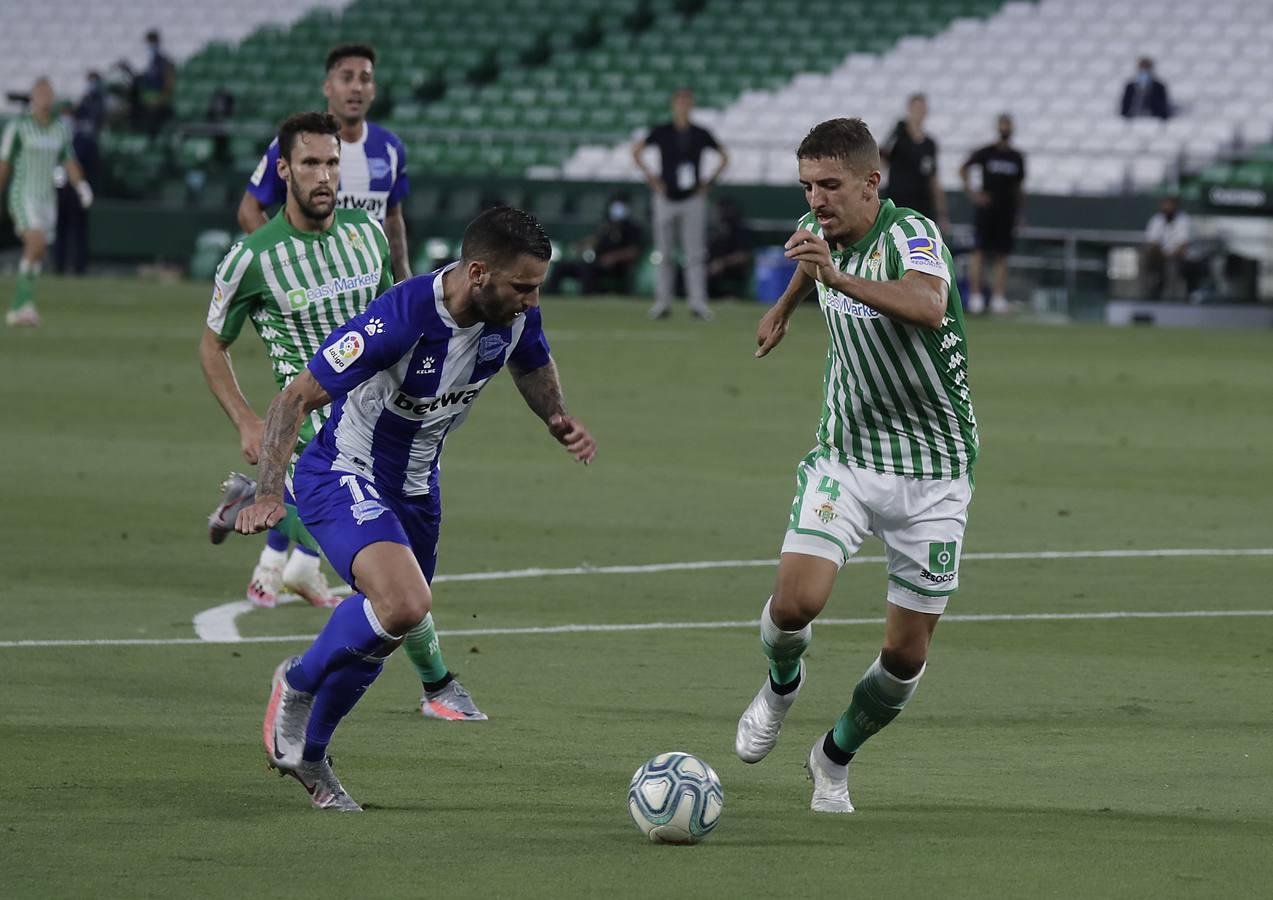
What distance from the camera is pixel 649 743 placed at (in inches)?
280

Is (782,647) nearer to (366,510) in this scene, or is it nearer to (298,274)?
(366,510)

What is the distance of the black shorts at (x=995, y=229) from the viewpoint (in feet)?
81.8

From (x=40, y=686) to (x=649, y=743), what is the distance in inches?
89.5

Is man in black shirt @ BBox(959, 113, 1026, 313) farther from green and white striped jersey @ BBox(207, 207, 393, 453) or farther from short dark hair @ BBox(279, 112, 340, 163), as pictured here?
short dark hair @ BBox(279, 112, 340, 163)

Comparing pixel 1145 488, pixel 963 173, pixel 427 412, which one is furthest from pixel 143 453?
pixel 963 173

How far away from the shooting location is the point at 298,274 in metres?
8.60

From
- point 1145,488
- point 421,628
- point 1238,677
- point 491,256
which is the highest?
point 491,256

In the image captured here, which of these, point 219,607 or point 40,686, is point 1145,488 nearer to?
point 219,607

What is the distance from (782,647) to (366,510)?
128cm

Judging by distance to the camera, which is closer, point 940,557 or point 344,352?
point 344,352

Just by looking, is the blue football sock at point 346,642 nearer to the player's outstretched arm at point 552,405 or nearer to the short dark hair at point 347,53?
the player's outstretched arm at point 552,405

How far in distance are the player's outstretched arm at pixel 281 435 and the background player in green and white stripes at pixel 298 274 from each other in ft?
6.28

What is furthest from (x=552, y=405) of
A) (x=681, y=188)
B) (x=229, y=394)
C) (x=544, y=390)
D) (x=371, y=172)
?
(x=681, y=188)

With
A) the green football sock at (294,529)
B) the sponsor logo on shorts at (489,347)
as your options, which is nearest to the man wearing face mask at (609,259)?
the green football sock at (294,529)
